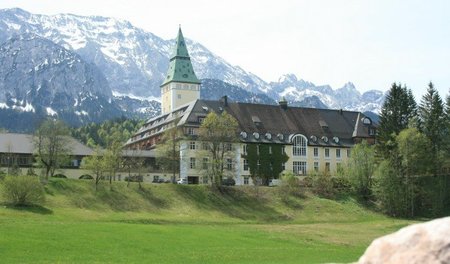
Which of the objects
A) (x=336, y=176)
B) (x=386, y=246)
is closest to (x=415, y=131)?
(x=336, y=176)

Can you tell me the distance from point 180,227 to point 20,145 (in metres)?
48.9

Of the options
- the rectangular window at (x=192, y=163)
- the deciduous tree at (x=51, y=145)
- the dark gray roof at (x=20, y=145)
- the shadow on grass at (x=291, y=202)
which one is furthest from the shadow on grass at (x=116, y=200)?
the rectangular window at (x=192, y=163)

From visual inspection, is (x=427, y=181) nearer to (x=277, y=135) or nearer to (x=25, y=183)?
(x=277, y=135)

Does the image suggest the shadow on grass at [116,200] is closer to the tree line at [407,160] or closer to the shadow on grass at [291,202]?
the shadow on grass at [291,202]

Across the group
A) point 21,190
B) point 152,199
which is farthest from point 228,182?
point 21,190

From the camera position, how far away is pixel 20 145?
94.7 m

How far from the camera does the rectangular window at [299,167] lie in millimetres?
106125

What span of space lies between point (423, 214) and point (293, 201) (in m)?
18.4

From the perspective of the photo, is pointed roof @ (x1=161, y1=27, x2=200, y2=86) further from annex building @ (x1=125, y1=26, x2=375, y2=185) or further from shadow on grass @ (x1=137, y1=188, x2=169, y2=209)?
shadow on grass @ (x1=137, y1=188, x2=169, y2=209)

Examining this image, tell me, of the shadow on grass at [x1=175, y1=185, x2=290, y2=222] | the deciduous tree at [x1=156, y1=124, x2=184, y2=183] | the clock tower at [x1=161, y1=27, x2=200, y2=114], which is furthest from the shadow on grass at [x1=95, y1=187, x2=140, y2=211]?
the clock tower at [x1=161, y1=27, x2=200, y2=114]

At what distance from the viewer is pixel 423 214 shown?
86.1 m

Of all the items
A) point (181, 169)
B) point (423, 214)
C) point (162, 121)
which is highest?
point (162, 121)

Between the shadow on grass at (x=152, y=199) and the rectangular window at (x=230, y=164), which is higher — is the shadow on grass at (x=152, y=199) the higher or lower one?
the lower one

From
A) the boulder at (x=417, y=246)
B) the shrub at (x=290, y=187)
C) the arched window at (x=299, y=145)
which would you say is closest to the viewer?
the boulder at (x=417, y=246)
